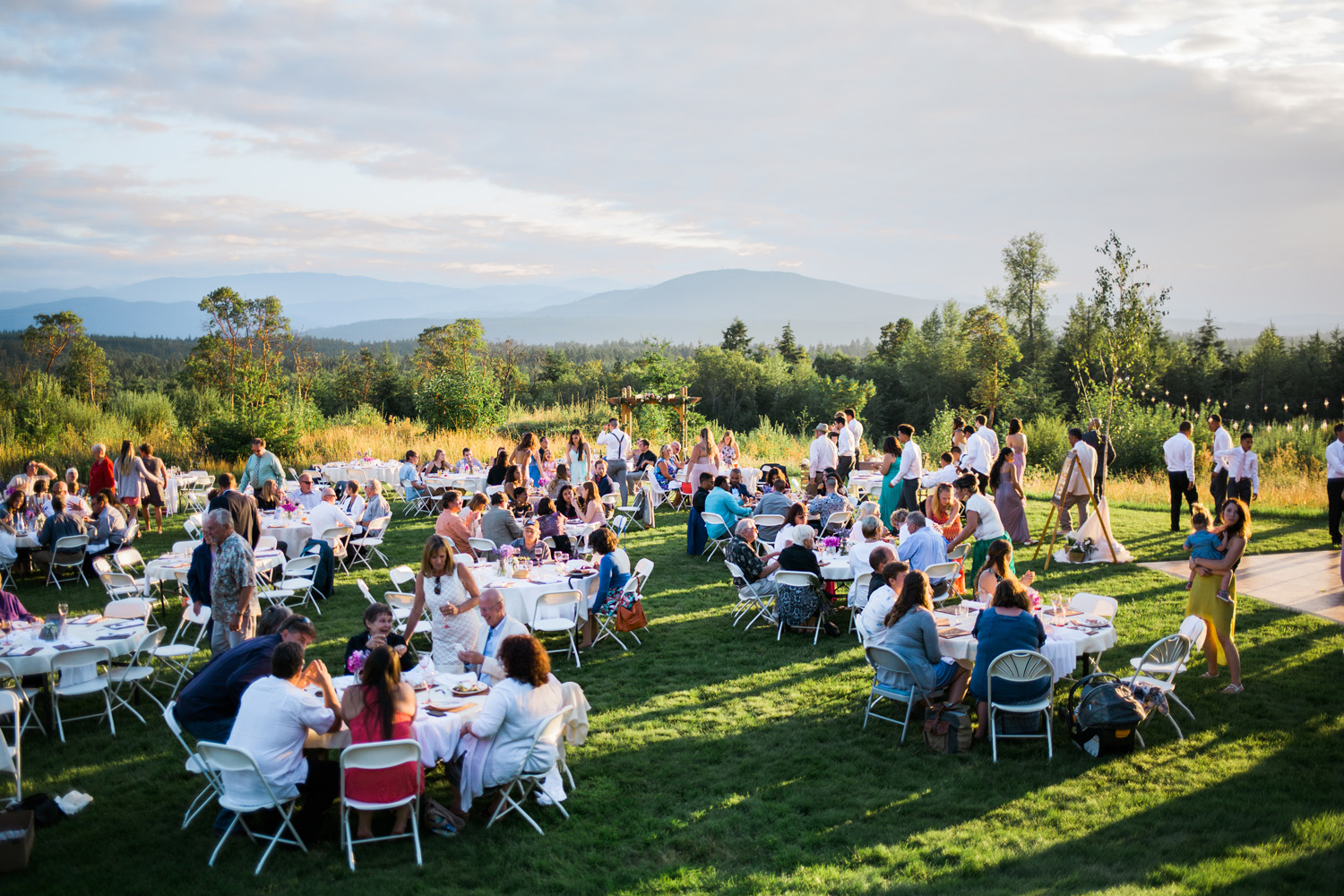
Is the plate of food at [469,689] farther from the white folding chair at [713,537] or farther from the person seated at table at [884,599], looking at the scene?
the white folding chair at [713,537]

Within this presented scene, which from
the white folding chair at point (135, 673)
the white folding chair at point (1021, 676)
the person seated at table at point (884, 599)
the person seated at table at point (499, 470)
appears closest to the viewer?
the white folding chair at point (1021, 676)

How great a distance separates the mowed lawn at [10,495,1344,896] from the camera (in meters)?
4.31

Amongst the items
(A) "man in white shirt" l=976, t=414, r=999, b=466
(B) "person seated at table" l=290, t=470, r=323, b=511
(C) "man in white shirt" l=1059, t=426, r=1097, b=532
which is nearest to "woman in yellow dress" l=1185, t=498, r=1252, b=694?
(C) "man in white shirt" l=1059, t=426, r=1097, b=532

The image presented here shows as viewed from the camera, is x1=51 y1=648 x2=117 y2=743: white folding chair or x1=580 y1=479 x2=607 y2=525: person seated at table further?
x1=580 y1=479 x2=607 y2=525: person seated at table

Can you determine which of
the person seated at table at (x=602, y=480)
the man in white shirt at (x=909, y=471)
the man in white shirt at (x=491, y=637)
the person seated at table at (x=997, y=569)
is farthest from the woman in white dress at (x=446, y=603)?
the person seated at table at (x=602, y=480)

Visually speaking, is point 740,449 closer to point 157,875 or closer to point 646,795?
point 646,795

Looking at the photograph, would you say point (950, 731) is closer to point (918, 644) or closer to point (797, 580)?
point (918, 644)

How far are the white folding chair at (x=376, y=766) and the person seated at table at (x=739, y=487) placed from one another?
9.92m

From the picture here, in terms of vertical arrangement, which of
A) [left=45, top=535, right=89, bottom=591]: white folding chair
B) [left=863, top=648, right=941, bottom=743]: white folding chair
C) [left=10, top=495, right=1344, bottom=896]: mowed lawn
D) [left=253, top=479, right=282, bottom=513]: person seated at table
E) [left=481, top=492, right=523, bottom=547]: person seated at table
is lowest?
[left=10, top=495, right=1344, bottom=896]: mowed lawn

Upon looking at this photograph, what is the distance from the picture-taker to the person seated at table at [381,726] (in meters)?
4.43

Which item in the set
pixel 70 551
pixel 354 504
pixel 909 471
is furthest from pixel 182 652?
pixel 909 471

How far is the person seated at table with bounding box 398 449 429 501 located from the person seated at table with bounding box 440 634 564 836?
478 inches

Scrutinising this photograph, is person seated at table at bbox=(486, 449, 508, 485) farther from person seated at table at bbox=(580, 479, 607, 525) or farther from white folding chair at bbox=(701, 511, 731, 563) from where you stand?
white folding chair at bbox=(701, 511, 731, 563)

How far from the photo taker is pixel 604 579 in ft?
26.6
